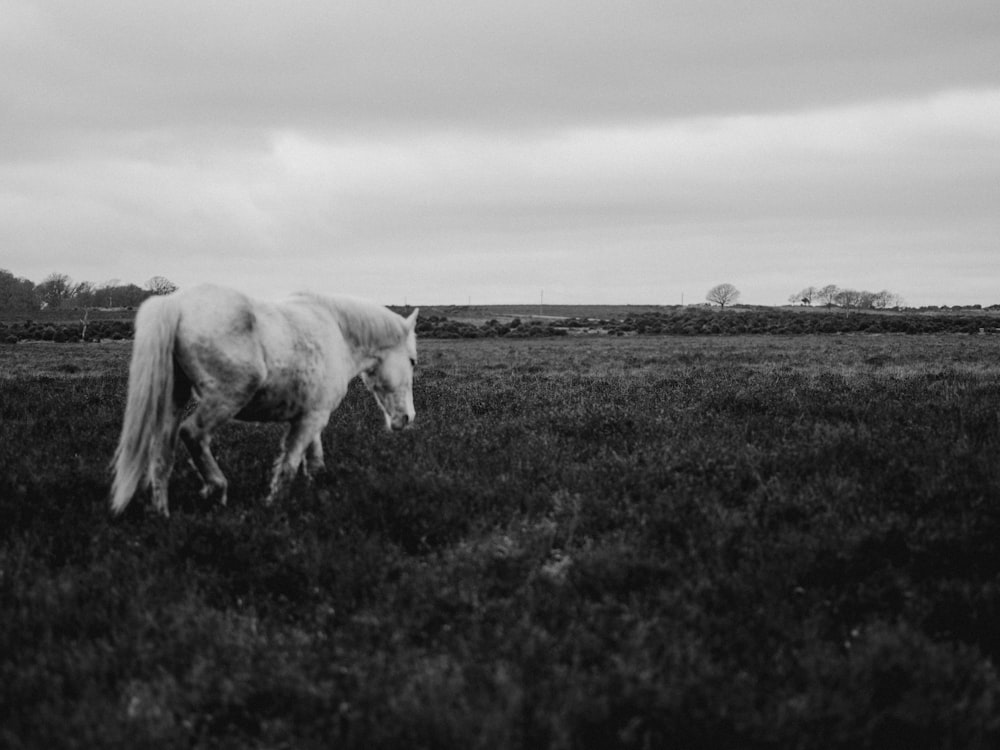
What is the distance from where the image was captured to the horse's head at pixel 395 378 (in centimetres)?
817

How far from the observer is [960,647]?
3637 millimetres

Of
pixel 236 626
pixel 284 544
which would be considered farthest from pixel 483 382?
pixel 236 626

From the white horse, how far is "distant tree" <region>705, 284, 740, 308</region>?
149035 mm

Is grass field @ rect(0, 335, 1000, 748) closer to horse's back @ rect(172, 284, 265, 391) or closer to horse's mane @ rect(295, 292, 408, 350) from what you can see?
horse's back @ rect(172, 284, 265, 391)

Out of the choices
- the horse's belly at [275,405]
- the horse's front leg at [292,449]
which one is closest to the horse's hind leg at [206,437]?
the horse's belly at [275,405]

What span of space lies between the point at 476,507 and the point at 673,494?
1.97 m

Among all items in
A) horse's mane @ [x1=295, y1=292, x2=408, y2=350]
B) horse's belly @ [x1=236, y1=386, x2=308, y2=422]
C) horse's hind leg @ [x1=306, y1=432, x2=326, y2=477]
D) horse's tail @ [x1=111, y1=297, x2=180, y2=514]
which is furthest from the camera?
horse's mane @ [x1=295, y1=292, x2=408, y2=350]

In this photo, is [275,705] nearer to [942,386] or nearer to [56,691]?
[56,691]

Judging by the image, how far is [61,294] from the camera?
346 ft

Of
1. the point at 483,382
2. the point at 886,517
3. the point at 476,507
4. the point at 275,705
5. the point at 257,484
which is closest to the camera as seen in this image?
the point at 275,705

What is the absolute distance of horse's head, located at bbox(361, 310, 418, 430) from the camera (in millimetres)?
8172

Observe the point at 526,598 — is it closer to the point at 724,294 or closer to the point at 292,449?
the point at 292,449

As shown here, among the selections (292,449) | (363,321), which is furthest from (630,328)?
(292,449)

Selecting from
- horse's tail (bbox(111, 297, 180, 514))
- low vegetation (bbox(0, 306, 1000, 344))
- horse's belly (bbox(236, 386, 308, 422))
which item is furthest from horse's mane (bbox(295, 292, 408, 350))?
low vegetation (bbox(0, 306, 1000, 344))
